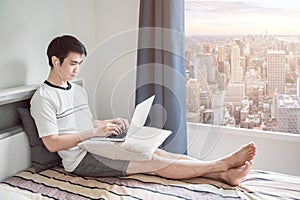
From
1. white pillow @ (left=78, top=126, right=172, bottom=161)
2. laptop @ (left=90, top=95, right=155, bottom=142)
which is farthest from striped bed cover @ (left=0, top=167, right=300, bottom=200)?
laptop @ (left=90, top=95, right=155, bottom=142)

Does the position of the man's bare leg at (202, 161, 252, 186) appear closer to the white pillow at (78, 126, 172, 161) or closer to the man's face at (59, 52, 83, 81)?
the white pillow at (78, 126, 172, 161)

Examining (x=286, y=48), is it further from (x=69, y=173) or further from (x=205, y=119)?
(x=69, y=173)

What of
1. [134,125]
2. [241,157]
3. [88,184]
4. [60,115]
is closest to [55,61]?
[60,115]

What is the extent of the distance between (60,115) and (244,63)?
3.92 ft

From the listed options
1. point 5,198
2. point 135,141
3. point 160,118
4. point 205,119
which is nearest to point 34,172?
point 5,198

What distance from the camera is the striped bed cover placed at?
5.39 ft

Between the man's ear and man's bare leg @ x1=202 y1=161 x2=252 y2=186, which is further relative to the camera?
the man's ear

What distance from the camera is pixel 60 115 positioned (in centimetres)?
202

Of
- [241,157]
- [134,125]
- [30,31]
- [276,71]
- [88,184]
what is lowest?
[88,184]

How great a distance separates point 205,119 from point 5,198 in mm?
1346

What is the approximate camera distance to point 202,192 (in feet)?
5.48

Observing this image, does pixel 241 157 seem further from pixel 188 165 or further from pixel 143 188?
pixel 143 188

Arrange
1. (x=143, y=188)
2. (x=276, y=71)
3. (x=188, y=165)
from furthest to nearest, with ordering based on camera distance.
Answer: (x=276, y=71) < (x=188, y=165) < (x=143, y=188)

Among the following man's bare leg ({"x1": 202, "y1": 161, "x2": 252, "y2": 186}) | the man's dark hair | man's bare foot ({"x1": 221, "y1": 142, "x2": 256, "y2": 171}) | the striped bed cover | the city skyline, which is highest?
the city skyline
